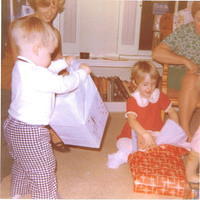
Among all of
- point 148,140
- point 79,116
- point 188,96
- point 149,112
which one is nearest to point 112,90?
point 188,96

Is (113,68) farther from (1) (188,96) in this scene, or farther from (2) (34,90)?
(2) (34,90)

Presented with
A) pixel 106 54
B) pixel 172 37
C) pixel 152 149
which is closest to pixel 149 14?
pixel 106 54

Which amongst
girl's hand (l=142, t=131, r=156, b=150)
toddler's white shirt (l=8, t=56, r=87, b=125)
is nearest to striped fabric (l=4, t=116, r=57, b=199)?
toddler's white shirt (l=8, t=56, r=87, b=125)

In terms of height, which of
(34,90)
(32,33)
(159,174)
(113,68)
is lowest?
(159,174)

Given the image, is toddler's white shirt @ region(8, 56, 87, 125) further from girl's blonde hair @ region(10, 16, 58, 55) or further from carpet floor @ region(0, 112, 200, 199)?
carpet floor @ region(0, 112, 200, 199)

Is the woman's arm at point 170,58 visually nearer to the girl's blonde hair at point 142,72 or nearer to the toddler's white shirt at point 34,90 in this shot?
the girl's blonde hair at point 142,72

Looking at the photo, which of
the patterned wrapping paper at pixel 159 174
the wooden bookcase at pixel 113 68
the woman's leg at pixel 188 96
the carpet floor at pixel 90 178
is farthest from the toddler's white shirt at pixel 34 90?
the wooden bookcase at pixel 113 68

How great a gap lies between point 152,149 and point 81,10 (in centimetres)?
196

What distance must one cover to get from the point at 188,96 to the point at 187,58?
0.29m

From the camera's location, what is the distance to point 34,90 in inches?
52.1

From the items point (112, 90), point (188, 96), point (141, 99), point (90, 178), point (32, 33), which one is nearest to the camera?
point (32, 33)

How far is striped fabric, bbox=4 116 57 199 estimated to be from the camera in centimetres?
136

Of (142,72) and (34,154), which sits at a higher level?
(142,72)

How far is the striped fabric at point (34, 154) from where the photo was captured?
1362 mm
